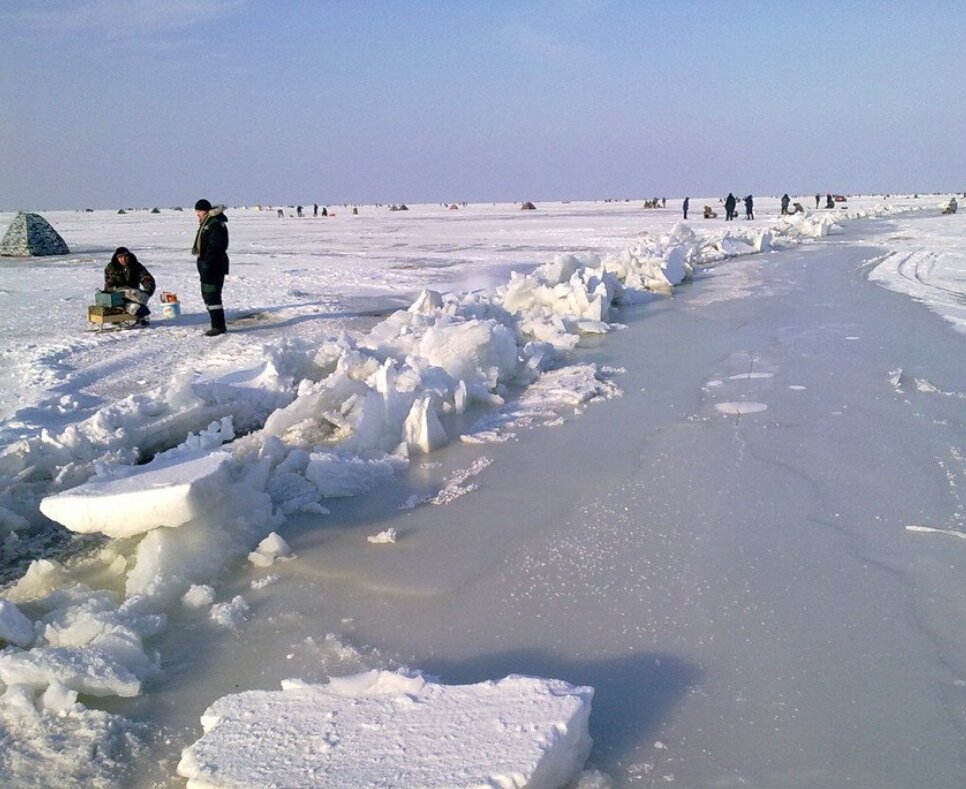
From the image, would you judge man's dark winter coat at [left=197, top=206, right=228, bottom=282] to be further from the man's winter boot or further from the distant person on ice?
the distant person on ice

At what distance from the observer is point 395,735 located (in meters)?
1.70

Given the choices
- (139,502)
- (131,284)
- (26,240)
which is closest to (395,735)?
(139,502)

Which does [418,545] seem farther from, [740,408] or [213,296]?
[213,296]

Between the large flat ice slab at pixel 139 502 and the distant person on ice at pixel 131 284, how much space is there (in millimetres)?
5198

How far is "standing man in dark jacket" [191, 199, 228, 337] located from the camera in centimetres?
694

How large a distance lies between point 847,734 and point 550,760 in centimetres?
77

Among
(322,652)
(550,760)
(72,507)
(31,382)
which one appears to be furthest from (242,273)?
(550,760)

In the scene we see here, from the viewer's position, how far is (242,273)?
1291 cm

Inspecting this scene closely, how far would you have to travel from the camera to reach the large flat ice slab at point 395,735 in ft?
5.20

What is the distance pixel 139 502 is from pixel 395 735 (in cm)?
152

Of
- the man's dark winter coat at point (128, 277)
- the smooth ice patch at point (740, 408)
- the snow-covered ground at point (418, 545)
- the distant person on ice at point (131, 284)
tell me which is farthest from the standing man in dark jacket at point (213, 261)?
the smooth ice patch at point (740, 408)

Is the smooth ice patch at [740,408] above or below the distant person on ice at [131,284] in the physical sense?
below

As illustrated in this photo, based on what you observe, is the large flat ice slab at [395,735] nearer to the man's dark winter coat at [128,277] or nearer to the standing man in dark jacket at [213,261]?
the standing man in dark jacket at [213,261]

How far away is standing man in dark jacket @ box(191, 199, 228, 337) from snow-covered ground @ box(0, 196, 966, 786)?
44 centimetres
